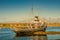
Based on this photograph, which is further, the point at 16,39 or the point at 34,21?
the point at 34,21

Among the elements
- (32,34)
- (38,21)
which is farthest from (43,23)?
(32,34)

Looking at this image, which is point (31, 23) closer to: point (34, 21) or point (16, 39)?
point (34, 21)

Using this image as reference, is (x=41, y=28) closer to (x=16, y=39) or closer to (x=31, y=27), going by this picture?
(x=31, y=27)

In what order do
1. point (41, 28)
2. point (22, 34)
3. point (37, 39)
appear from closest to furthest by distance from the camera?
1. point (37, 39)
2. point (22, 34)
3. point (41, 28)

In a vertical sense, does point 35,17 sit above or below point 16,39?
above

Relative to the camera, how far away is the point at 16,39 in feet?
54.1

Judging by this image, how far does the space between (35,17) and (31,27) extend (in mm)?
984

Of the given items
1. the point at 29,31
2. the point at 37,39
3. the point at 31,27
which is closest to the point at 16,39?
the point at 37,39

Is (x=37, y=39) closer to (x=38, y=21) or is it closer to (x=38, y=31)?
(x=38, y=31)

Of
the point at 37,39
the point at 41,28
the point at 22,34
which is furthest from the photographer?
the point at 41,28

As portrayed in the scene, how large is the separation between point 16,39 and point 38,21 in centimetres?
498

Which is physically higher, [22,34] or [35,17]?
[35,17]

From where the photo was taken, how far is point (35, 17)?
20.0 meters

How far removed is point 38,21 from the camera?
2098cm
